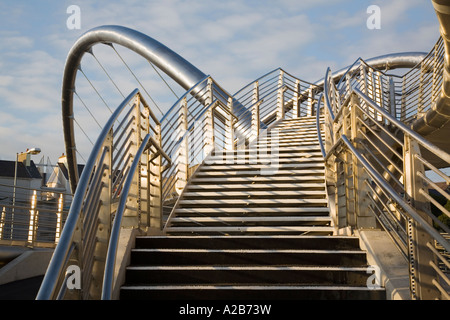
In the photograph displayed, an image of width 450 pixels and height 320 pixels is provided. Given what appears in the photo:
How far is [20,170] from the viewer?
39.8 m

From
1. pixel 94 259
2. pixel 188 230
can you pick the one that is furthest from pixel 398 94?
pixel 94 259

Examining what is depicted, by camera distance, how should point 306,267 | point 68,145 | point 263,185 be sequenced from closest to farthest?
Answer: point 306,267
point 263,185
point 68,145

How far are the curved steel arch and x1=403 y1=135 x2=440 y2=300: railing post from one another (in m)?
10.4

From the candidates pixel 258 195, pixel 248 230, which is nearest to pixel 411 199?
pixel 248 230

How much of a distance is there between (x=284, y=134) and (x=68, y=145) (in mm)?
9074

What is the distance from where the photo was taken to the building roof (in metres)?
39.7

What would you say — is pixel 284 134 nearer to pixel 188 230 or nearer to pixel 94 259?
pixel 188 230

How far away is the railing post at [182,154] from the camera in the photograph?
683 cm

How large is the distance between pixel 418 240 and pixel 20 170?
136 feet

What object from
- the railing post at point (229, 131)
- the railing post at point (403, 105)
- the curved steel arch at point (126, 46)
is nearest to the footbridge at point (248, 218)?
the railing post at point (229, 131)

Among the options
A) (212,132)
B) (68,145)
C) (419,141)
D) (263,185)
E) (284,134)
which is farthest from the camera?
(68,145)

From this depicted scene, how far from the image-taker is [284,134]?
1084 centimetres

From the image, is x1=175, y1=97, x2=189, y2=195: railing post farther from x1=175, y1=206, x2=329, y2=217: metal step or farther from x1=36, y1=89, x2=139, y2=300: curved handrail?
x1=36, y1=89, x2=139, y2=300: curved handrail

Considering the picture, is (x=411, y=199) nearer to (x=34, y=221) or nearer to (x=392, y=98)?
(x=34, y=221)
